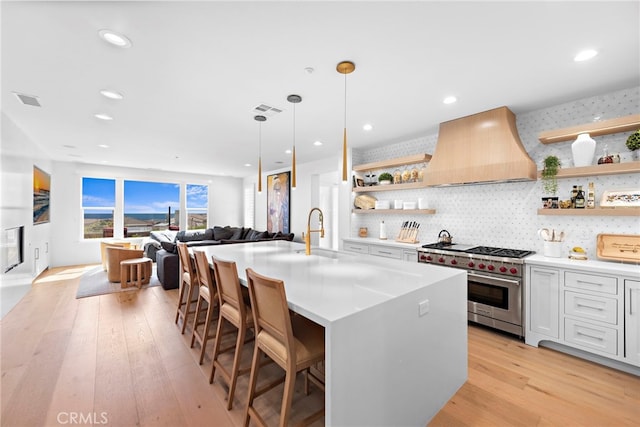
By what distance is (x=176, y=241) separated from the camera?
6625 millimetres

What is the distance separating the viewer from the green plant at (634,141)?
2.46m

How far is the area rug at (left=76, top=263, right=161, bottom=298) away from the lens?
450 centimetres

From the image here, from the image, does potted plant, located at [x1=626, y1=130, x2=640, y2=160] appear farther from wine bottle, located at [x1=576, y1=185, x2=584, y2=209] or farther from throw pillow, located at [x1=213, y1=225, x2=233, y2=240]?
throw pillow, located at [x1=213, y1=225, x2=233, y2=240]

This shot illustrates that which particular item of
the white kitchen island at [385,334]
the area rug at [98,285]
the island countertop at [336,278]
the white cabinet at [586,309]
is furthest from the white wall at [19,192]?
the white cabinet at [586,309]

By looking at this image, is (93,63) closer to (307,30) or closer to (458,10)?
(307,30)

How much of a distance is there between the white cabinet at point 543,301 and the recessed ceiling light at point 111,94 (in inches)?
182

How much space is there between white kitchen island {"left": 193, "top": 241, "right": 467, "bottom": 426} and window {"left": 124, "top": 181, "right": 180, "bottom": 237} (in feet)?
23.5

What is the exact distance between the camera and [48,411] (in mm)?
1835

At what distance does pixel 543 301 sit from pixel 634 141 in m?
1.70

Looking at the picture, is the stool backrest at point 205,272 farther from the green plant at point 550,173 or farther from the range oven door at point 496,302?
the green plant at point 550,173

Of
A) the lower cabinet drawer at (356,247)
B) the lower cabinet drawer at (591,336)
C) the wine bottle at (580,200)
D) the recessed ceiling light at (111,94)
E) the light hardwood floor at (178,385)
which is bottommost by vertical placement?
the light hardwood floor at (178,385)

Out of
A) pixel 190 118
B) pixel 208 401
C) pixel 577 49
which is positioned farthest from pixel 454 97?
pixel 208 401

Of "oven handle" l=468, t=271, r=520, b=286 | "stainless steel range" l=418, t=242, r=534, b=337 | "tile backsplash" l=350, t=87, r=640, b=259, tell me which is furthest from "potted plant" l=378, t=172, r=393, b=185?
"oven handle" l=468, t=271, r=520, b=286

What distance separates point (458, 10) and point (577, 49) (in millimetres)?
1136
